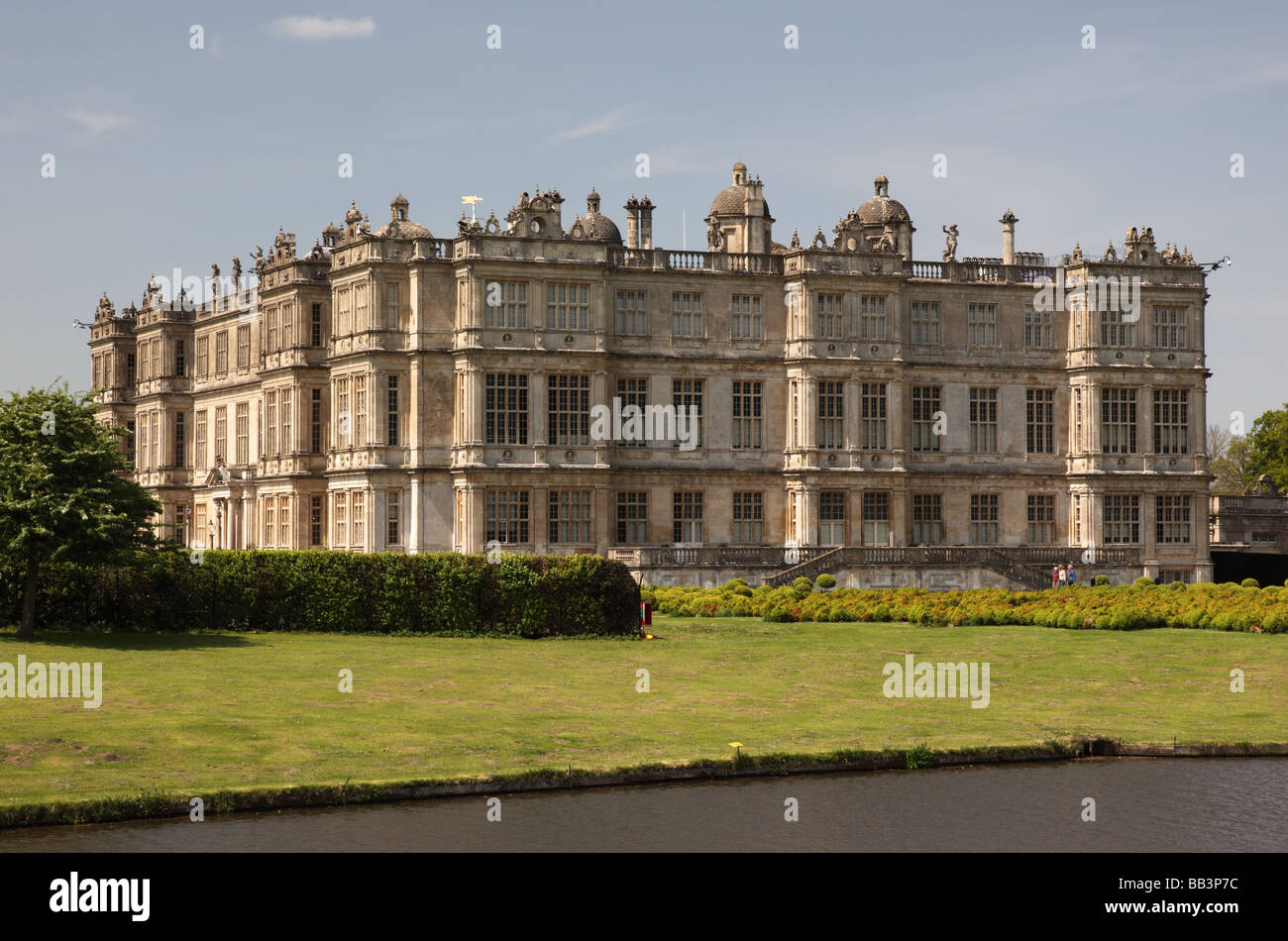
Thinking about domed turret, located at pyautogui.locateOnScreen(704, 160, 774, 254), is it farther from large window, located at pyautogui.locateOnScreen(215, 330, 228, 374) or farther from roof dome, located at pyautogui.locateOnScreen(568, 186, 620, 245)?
large window, located at pyautogui.locateOnScreen(215, 330, 228, 374)

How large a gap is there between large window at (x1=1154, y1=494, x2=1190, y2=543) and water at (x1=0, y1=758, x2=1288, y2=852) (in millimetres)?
46849

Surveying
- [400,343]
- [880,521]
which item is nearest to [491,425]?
[400,343]

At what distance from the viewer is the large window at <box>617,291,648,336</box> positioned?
65812 mm

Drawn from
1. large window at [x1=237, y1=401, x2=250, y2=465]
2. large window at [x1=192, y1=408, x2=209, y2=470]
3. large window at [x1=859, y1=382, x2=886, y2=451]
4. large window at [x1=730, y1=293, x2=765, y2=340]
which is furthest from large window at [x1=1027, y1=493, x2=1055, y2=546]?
large window at [x1=192, y1=408, x2=209, y2=470]

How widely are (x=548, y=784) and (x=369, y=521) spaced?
3936 centimetres

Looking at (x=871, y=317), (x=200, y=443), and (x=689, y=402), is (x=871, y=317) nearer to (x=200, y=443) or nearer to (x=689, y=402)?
(x=689, y=402)

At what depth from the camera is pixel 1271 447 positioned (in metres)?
107

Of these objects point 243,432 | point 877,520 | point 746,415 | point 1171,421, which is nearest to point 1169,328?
point 1171,421

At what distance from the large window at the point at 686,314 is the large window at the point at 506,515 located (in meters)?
9.67

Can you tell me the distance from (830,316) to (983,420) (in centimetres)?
886

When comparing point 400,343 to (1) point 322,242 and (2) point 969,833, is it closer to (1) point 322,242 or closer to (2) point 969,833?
(1) point 322,242

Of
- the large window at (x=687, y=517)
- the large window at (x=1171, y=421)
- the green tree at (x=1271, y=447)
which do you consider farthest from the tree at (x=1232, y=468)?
the large window at (x=687, y=517)

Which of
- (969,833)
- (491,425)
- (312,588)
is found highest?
(491,425)

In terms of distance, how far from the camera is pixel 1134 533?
71.1m
